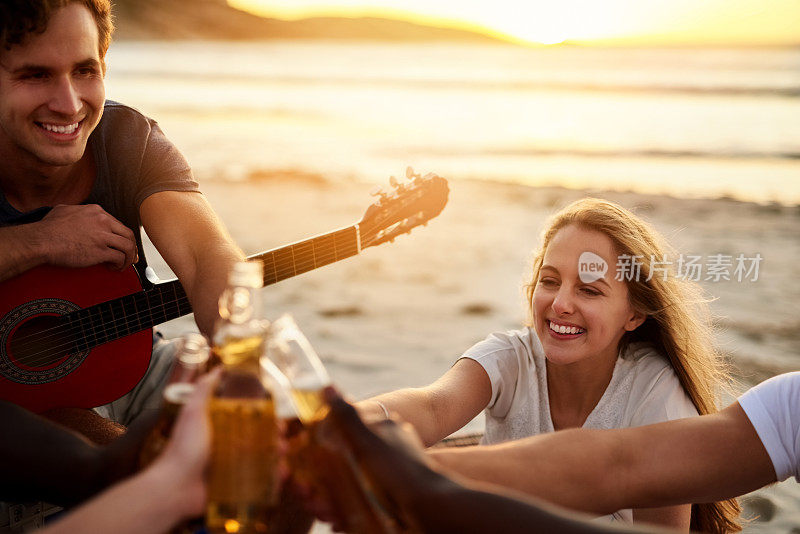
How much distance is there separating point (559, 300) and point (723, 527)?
945 mm

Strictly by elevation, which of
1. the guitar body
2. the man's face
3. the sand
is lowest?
the sand

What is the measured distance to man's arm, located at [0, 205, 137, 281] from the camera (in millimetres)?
2650

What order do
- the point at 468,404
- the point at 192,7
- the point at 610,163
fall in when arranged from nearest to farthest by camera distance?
the point at 468,404 → the point at 610,163 → the point at 192,7

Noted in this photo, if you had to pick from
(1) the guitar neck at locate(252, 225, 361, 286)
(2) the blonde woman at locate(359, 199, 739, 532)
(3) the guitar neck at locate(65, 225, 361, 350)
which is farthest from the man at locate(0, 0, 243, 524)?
(2) the blonde woman at locate(359, 199, 739, 532)

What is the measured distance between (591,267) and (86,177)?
6.29 feet

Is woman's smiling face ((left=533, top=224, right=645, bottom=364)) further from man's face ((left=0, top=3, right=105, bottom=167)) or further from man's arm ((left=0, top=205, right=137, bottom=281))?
man's face ((left=0, top=3, right=105, bottom=167))

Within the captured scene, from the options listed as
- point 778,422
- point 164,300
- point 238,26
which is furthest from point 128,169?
point 238,26

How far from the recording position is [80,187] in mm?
3049

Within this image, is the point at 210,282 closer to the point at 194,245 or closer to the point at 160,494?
the point at 194,245

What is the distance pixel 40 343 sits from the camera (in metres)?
Result: 2.73

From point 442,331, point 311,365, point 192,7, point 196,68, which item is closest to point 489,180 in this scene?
point 442,331

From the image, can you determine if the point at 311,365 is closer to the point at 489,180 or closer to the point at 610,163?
the point at 489,180

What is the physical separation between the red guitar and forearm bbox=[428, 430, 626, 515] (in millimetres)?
1482

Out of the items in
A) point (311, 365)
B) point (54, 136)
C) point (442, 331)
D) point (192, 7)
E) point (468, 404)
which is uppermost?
point (192, 7)
